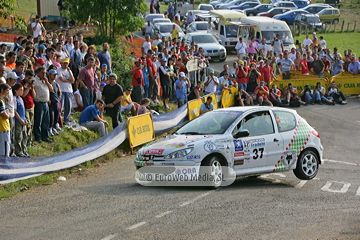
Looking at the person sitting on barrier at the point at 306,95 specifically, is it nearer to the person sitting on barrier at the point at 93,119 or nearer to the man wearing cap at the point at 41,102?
the person sitting on barrier at the point at 93,119

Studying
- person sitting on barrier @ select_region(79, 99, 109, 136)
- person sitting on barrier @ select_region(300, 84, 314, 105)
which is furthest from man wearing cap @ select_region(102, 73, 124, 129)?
person sitting on barrier @ select_region(300, 84, 314, 105)

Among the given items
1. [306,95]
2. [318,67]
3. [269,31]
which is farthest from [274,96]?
[269,31]

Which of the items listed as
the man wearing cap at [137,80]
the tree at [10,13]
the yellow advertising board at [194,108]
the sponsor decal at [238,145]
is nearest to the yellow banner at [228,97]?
the yellow advertising board at [194,108]

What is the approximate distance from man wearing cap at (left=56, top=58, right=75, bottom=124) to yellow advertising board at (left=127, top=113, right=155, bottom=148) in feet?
5.70

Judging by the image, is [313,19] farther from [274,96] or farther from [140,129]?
[140,129]

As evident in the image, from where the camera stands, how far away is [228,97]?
23.5 meters

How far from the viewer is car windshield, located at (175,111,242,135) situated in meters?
12.4

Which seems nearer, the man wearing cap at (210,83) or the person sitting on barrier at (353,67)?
the man wearing cap at (210,83)

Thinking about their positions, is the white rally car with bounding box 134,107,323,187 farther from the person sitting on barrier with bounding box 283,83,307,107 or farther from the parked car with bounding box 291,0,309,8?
the parked car with bounding box 291,0,309,8

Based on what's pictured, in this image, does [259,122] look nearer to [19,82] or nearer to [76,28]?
[19,82]

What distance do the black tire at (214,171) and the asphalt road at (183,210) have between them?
0.20 meters

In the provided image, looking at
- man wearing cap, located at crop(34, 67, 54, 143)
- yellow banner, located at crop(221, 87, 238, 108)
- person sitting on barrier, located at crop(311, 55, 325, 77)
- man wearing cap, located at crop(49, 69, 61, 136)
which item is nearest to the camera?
man wearing cap, located at crop(34, 67, 54, 143)

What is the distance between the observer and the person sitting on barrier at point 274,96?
83.5ft

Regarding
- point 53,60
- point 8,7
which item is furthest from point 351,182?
point 8,7
